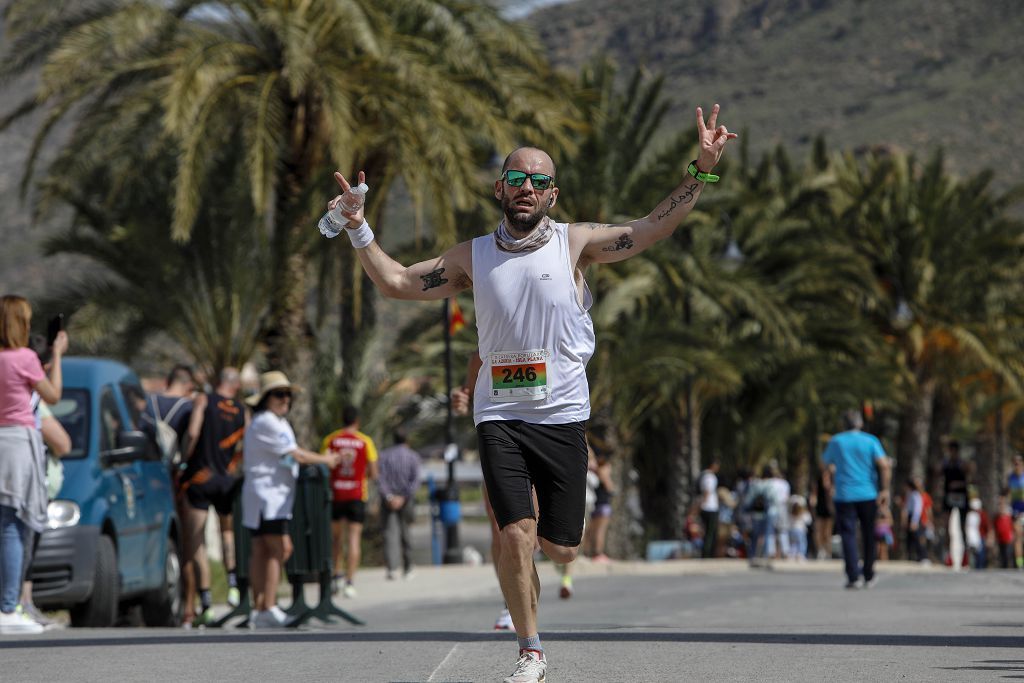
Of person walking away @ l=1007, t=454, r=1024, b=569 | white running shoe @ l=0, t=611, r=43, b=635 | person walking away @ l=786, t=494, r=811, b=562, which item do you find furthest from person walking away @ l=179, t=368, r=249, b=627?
person walking away @ l=786, t=494, r=811, b=562

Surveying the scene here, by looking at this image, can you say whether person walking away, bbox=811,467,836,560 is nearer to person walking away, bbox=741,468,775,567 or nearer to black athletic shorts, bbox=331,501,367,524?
person walking away, bbox=741,468,775,567

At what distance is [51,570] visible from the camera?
10.3 meters

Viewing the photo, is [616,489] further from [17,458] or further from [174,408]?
[17,458]

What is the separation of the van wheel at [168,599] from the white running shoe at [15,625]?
2.59m

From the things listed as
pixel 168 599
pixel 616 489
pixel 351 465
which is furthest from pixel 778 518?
pixel 168 599

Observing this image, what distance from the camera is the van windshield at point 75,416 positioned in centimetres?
1098

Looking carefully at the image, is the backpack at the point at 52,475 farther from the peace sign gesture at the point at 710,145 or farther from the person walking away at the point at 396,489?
the person walking away at the point at 396,489

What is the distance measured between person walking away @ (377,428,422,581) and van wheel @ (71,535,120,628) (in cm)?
786

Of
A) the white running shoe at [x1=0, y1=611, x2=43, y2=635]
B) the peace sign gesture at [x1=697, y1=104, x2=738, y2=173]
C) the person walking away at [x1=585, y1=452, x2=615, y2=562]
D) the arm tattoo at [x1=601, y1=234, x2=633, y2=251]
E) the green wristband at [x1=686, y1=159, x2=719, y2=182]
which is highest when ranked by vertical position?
the peace sign gesture at [x1=697, y1=104, x2=738, y2=173]

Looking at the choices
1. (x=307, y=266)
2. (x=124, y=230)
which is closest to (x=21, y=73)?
(x=124, y=230)

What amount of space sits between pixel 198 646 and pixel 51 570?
101 inches

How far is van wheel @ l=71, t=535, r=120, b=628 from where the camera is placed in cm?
1059

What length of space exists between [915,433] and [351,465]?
23.4 meters

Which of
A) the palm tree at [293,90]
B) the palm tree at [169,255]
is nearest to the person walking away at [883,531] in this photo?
the palm tree at [293,90]
